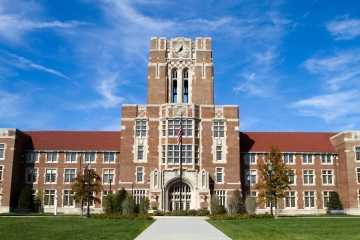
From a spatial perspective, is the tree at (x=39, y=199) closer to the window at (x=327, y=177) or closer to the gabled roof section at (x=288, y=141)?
the gabled roof section at (x=288, y=141)

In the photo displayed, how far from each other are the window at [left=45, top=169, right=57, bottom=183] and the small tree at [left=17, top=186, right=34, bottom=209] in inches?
126

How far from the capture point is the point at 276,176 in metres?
44.2

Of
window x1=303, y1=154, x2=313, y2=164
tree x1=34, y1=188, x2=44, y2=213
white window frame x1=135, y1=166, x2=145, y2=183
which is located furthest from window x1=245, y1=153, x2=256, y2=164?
tree x1=34, y1=188, x2=44, y2=213

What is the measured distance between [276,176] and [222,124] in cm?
1072

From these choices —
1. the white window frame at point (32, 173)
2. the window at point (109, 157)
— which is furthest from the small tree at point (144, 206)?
the white window frame at point (32, 173)

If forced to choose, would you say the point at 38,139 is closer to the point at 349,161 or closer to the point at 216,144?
the point at 216,144

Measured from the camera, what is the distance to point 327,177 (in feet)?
177

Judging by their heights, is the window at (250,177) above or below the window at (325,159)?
below

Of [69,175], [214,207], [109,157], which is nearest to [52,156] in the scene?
[69,175]

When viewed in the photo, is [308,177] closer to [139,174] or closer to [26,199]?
[139,174]

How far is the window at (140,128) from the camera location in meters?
51.4

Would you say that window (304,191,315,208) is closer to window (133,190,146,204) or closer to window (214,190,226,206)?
window (214,190,226,206)

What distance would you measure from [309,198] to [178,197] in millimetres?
17840

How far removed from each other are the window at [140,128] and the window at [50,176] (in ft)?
41.7
